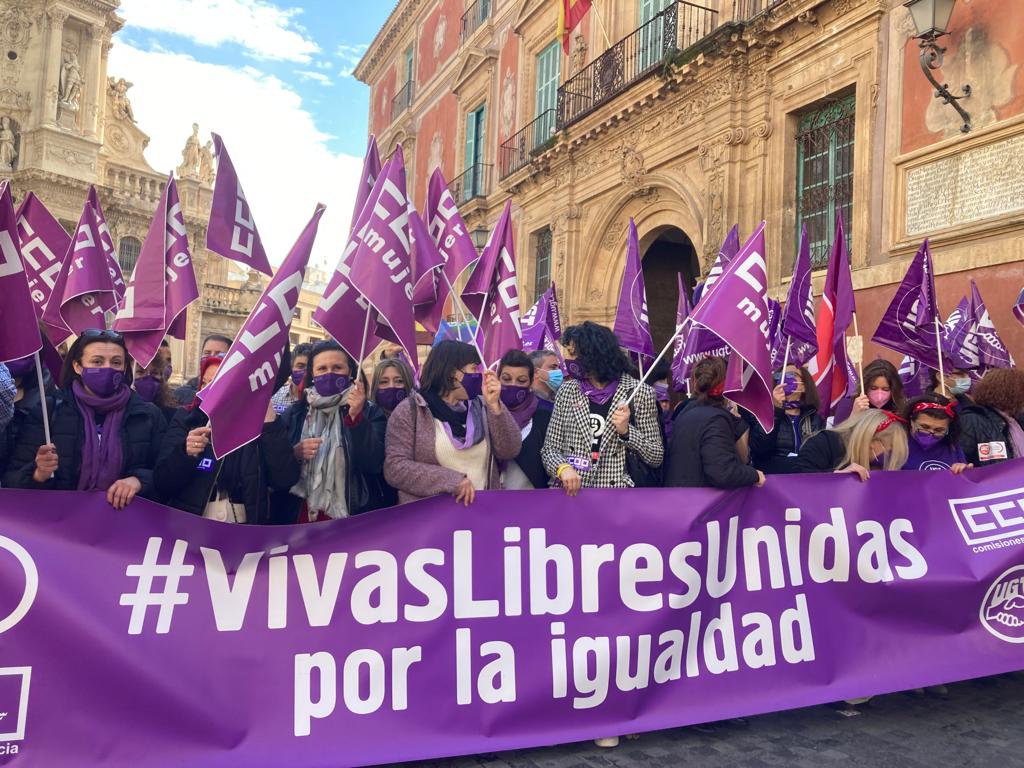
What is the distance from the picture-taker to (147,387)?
5031 millimetres

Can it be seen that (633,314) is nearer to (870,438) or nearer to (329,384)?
(870,438)

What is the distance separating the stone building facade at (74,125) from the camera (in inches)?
1264

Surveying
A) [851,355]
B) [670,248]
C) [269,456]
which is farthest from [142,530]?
[670,248]

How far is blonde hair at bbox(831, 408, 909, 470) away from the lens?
455 cm

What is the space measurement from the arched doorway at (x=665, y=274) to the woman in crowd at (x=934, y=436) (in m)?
10.6

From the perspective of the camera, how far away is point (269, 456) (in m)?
3.80

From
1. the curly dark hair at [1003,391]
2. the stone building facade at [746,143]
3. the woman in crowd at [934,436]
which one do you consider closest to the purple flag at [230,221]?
the woman in crowd at [934,436]

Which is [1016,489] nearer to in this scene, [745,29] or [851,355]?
[851,355]

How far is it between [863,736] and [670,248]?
12.8 metres

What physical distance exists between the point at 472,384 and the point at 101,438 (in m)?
1.72

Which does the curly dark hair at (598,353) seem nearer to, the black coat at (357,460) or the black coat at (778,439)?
the black coat at (357,460)

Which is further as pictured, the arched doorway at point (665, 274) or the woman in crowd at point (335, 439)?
the arched doorway at point (665, 274)

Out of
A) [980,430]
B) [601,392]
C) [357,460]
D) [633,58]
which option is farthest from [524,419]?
[633,58]

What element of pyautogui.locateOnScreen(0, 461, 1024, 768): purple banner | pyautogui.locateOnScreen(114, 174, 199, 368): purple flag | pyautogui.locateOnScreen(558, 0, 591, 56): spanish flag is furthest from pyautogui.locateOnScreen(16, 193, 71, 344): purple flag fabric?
pyautogui.locateOnScreen(558, 0, 591, 56): spanish flag
